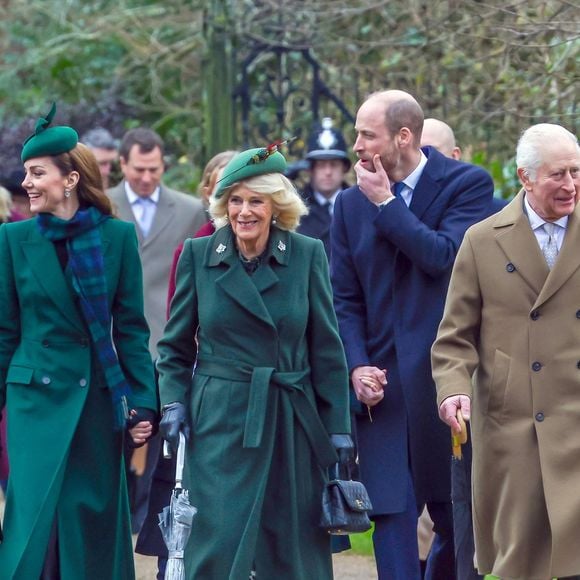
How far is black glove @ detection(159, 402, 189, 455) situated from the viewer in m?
5.79

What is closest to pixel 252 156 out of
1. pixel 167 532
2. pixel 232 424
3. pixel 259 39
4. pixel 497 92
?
pixel 232 424

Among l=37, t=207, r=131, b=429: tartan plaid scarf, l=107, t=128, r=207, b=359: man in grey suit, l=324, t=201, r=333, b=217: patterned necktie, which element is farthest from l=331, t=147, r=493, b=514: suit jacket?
l=107, t=128, r=207, b=359: man in grey suit

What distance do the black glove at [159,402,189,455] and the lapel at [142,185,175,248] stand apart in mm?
3849

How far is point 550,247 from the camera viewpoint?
5.96m

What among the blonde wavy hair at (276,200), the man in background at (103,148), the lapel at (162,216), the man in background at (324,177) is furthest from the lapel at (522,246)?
the man in background at (103,148)

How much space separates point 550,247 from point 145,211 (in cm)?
427

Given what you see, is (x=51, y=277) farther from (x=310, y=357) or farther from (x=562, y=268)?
(x=562, y=268)

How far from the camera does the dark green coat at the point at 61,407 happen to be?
6.40 metres

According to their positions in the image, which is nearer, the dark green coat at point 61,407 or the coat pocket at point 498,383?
the coat pocket at point 498,383

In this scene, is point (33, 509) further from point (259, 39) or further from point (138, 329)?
point (259, 39)

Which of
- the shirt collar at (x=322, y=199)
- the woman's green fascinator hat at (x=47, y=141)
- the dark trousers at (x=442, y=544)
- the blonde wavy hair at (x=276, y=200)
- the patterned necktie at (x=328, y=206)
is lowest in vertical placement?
the dark trousers at (x=442, y=544)

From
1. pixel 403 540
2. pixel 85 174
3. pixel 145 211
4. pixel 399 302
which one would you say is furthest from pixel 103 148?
pixel 403 540

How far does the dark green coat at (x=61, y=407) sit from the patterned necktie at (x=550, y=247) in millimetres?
1660

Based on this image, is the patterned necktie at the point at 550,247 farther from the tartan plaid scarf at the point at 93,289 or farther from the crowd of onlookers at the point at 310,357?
the tartan plaid scarf at the point at 93,289
